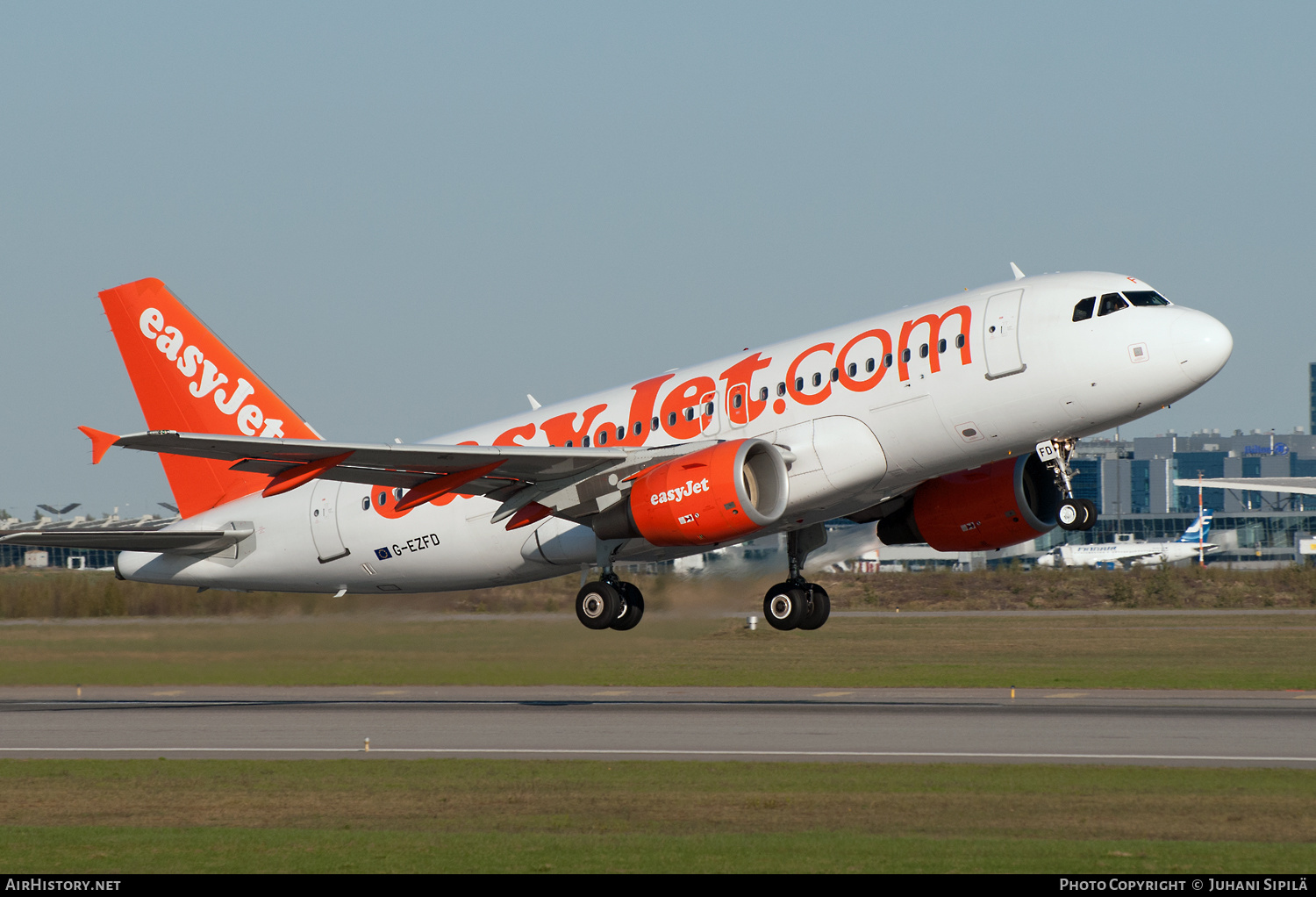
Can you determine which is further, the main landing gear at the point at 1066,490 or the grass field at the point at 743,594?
the grass field at the point at 743,594

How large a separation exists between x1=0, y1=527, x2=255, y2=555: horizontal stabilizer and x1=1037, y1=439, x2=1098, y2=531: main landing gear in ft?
62.3

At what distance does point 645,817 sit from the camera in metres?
23.0

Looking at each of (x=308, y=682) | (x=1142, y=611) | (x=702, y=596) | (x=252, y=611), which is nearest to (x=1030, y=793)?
(x=702, y=596)

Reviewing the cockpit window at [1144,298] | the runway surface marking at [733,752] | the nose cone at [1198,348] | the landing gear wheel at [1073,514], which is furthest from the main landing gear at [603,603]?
the nose cone at [1198,348]

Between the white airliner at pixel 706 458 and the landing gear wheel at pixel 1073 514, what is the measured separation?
2.1 inches

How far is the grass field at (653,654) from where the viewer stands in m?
39.3

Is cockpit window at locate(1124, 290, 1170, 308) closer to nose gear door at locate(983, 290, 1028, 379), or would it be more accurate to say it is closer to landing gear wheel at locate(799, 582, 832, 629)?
nose gear door at locate(983, 290, 1028, 379)

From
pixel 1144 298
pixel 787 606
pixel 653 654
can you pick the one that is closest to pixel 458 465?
pixel 787 606

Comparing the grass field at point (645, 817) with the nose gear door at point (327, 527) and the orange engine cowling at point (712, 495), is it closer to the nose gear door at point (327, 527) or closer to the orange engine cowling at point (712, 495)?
the orange engine cowling at point (712, 495)

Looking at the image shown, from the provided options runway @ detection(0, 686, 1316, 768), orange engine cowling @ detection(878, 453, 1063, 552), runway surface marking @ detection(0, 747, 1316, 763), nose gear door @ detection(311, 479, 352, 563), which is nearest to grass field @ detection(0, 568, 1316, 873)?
runway @ detection(0, 686, 1316, 768)

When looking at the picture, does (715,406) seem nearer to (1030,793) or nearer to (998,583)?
(1030,793)

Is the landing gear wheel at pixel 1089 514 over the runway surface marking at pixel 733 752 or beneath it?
over

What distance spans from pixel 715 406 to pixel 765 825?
1068cm

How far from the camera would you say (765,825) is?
22.1 m
